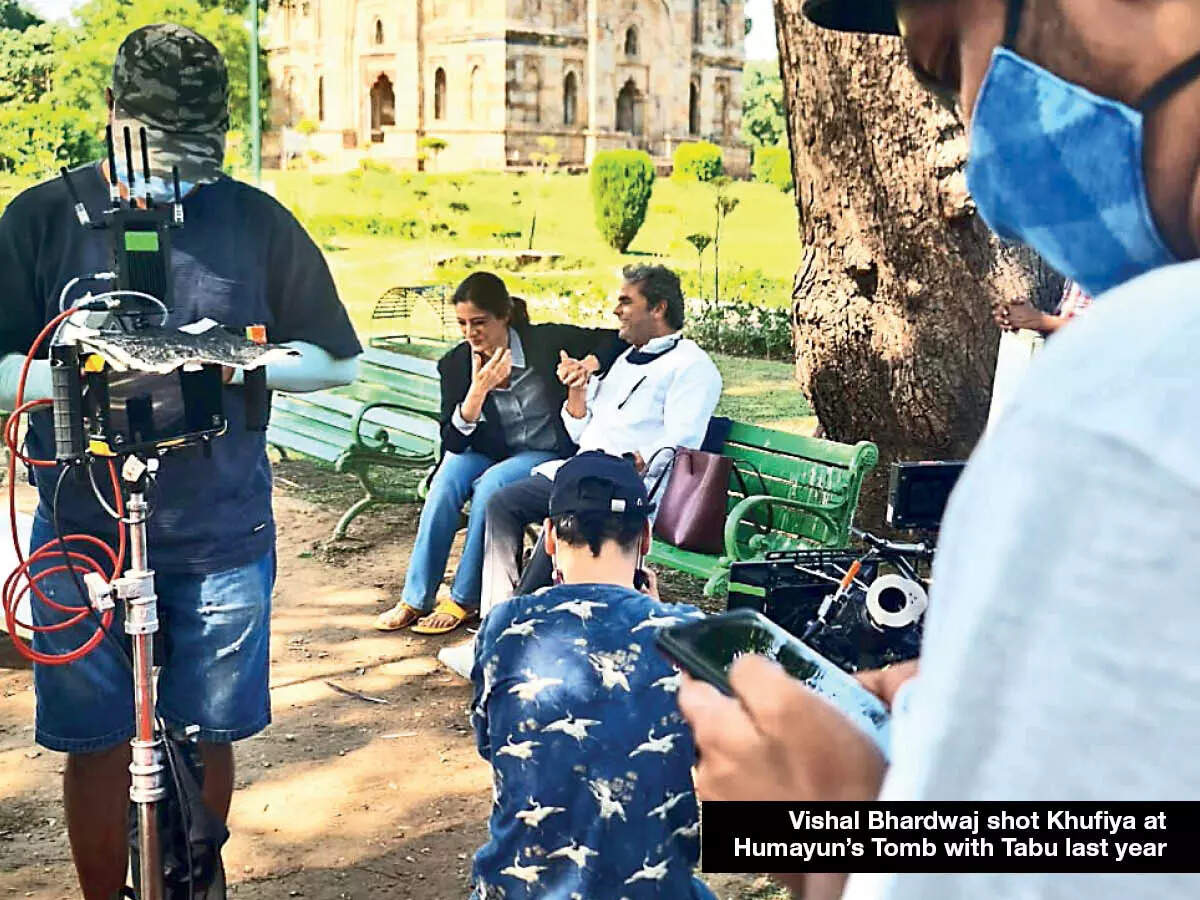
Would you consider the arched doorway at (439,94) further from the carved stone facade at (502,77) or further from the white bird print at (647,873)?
the white bird print at (647,873)

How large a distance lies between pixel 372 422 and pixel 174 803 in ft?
16.8

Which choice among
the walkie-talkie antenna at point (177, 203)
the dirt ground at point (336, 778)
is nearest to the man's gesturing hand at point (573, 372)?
the dirt ground at point (336, 778)

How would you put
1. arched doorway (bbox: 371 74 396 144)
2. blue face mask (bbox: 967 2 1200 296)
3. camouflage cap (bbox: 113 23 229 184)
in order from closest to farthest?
blue face mask (bbox: 967 2 1200 296) < camouflage cap (bbox: 113 23 229 184) < arched doorway (bbox: 371 74 396 144)

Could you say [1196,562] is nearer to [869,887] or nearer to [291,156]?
[869,887]

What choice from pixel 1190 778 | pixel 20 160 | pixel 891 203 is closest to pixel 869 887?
pixel 1190 778

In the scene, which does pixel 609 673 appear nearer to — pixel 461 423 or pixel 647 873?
pixel 647 873

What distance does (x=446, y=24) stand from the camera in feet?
127

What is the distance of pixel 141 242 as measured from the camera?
8.95 ft

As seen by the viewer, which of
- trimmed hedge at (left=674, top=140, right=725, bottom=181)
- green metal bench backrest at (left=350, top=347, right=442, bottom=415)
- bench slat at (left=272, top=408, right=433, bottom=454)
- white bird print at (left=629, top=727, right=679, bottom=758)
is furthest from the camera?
trimmed hedge at (left=674, top=140, right=725, bottom=181)

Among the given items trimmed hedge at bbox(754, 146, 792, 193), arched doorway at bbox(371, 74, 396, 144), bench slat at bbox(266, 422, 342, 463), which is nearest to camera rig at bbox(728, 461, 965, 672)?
bench slat at bbox(266, 422, 342, 463)

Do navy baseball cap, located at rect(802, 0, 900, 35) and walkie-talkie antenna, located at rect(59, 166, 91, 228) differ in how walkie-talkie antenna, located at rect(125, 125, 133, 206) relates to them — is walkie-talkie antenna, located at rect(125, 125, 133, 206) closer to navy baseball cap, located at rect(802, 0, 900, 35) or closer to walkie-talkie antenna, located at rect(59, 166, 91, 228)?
walkie-talkie antenna, located at rect(59, 166, 91, 228)

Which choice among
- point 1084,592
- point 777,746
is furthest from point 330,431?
point 1084,592

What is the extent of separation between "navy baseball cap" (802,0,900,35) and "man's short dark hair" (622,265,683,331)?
179 inches

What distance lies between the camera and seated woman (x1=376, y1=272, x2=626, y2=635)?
5.91 meters
